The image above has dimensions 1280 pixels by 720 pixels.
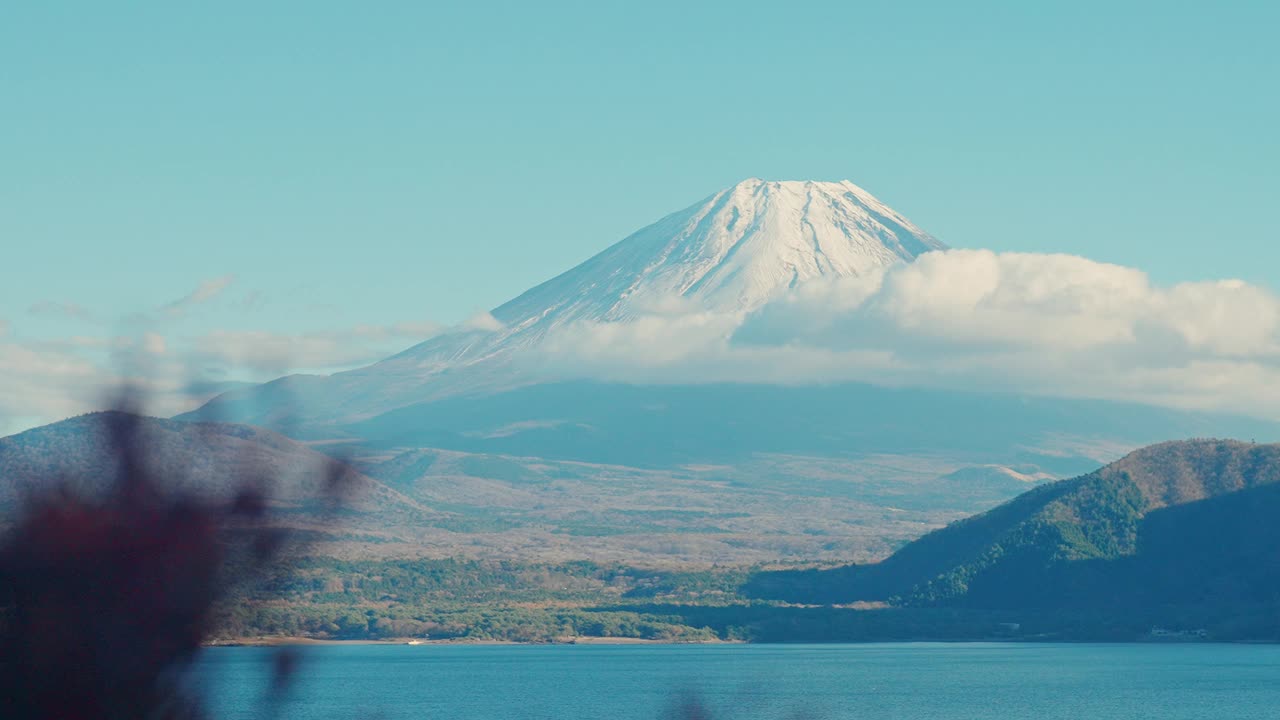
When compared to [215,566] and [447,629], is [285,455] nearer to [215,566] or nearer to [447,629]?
[215,566]

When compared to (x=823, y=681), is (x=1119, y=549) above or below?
above

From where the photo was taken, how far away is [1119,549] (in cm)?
14088

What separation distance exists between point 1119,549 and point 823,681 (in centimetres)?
4945

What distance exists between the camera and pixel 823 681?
99.8 metres

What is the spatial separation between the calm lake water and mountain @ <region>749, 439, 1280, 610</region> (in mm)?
4678

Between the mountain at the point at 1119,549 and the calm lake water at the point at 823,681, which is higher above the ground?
the mountain at the point at 1119,549

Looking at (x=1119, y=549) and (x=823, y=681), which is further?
(x=1119, y=549)

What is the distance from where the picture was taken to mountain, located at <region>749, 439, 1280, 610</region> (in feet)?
446

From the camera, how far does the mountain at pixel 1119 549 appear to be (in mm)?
135875

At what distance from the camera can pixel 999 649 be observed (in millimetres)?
137500

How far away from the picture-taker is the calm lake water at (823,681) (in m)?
81.0

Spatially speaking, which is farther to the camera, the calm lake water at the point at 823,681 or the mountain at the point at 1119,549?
the mountain at the point at 1119,549

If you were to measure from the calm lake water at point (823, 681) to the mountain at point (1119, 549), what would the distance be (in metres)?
4.68

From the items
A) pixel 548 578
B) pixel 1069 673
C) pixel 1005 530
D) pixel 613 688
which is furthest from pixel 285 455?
pixel 548 578
